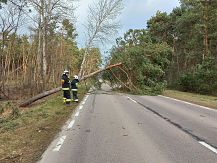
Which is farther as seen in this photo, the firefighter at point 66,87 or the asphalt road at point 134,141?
the firefighter at point 66,87

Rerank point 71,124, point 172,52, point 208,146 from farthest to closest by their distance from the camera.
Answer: point 172,52, point 71,124, point 208,146

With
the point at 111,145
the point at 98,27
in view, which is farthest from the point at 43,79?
the point at 111,145

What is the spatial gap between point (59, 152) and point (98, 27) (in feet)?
108

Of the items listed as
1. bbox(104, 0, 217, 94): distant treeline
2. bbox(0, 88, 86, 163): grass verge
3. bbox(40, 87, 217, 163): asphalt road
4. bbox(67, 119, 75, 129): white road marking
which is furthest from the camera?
bbox(104, 0, 217, 94): distant treeline

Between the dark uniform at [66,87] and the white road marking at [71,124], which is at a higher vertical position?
the dark uniform at [66,87]

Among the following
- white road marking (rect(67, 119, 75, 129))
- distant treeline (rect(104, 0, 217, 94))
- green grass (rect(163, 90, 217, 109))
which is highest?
distant treeline (rect(104, 0, 217, 94))

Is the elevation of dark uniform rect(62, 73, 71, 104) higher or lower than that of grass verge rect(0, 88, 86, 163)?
higher

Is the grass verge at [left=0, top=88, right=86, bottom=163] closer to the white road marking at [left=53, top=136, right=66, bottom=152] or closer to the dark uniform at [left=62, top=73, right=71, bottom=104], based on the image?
the white road marking at [left=53, top=136, right=66, bottom=152]

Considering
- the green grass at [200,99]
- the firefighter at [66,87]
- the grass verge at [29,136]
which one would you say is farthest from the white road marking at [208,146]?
the firefighter at [66,87]

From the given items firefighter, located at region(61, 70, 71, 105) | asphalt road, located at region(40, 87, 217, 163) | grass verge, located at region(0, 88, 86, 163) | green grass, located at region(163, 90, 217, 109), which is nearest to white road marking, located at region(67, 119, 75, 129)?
asphalt road, located at region(40, 87, 217, 163)

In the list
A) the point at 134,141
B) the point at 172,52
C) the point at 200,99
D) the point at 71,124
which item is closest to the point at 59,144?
the point at 134,141

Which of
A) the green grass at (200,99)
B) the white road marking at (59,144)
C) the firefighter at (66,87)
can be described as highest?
the firefighter at (66,87)

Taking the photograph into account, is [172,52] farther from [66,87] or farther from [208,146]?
[208,146]

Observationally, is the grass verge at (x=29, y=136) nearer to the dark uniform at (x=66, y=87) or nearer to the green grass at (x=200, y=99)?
the dark uniform at (x=66, y=87)
